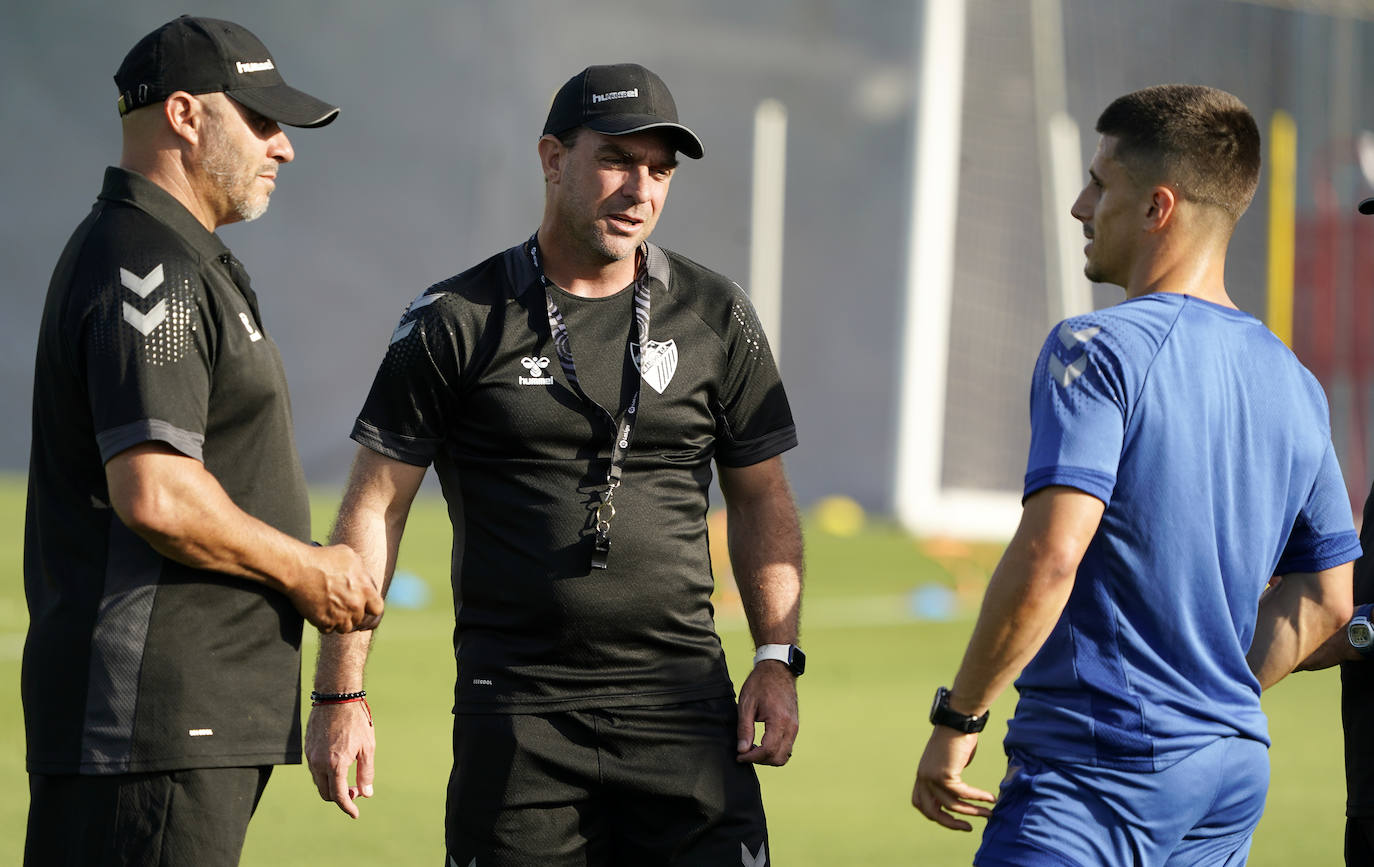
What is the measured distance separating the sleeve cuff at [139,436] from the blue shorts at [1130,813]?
4.81 feet

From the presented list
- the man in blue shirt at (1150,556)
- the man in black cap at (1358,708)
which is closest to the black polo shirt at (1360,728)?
the man in black cap at (1358,708)

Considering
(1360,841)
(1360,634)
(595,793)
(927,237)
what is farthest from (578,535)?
(927,237)

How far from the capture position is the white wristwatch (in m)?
3.11

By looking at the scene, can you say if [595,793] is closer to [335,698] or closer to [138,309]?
[335,698]

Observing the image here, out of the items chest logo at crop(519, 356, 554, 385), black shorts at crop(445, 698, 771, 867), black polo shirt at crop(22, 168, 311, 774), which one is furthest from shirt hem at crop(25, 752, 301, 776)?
chest logo at crop(519, 356, 554, 385)

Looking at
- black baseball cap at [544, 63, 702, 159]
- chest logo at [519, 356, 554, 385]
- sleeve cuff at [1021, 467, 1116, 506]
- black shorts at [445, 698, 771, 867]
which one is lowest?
black shorts at [445, 698, 771, 867]

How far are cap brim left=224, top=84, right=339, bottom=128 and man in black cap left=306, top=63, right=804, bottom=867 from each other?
1.32 feet

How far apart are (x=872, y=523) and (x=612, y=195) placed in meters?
14.0

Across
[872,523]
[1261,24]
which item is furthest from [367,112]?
[1261,24]

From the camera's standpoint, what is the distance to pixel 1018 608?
7.66 feet

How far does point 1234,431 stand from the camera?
2410 millimetres

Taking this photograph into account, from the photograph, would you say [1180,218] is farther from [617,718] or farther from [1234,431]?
[617,718]

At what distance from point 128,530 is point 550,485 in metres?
0.78

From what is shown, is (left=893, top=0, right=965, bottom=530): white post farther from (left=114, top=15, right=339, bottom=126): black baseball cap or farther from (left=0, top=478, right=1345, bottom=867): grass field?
(left=114, top=15, right=339, bottom=126): black baseball cap
